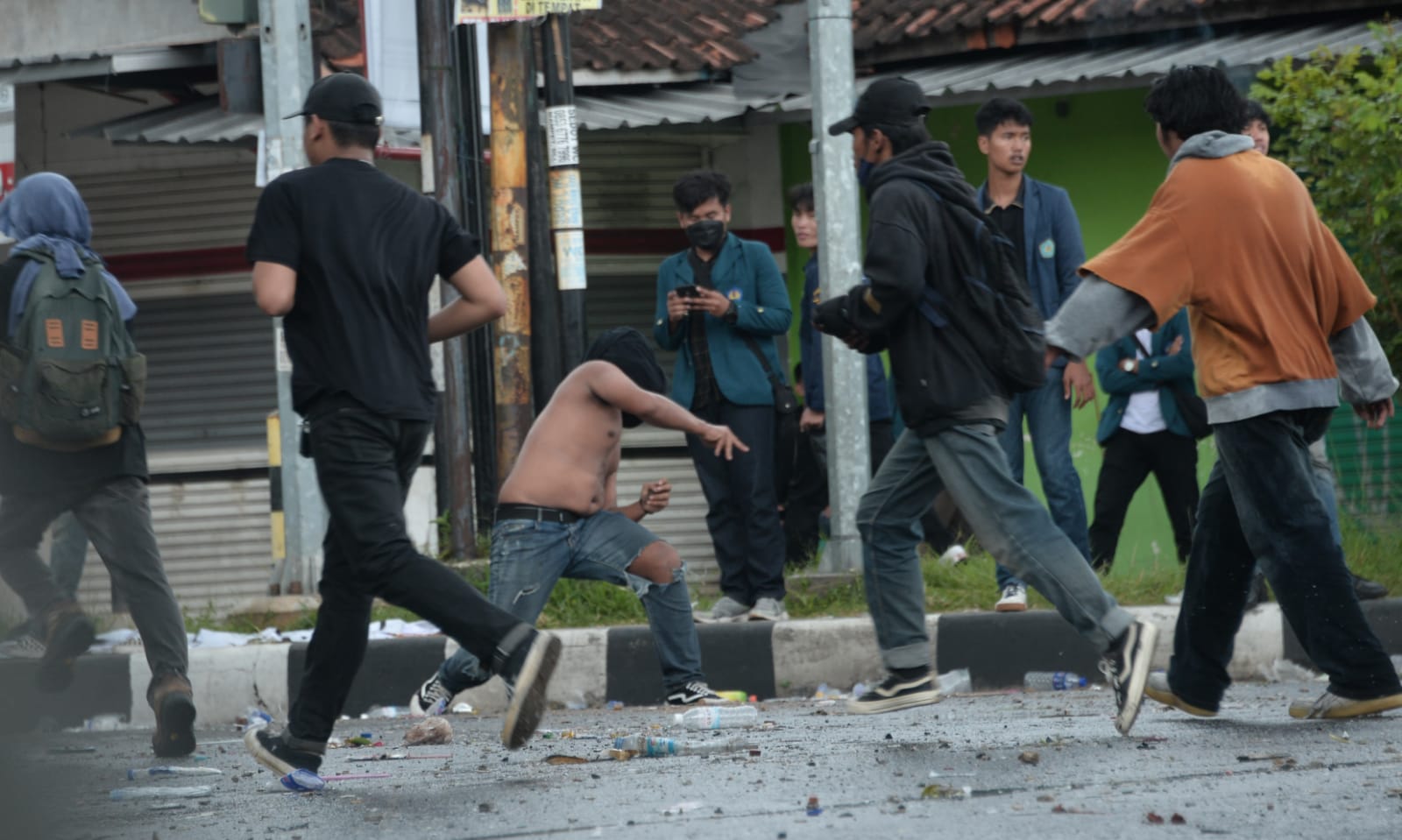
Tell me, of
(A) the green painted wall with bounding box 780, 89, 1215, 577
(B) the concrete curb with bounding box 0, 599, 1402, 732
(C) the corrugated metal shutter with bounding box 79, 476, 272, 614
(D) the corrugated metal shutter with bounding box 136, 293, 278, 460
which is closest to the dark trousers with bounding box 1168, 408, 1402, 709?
(B) the concrete curb with bounding box 0, 599, 1402, 732

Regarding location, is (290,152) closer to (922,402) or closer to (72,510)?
(72,510)

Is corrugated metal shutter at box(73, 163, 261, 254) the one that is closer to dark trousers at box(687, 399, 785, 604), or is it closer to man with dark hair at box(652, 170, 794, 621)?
man with dark hair at box(652, 170, 794, 621)

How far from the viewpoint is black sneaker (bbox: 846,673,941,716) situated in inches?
210

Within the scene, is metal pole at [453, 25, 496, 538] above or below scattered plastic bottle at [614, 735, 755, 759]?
above

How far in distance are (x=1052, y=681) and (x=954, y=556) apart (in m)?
1.68

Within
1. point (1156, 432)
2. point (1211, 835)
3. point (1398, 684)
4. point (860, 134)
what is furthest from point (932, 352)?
point (1156, 432)

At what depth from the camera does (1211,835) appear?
3.47m

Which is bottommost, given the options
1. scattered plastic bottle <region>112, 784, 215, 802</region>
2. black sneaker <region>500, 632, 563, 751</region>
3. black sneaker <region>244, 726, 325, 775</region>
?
scattered plastic bottle <region>112, 784, 215, 802</region>

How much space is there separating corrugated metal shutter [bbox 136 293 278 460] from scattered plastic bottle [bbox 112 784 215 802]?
7528 millimetres

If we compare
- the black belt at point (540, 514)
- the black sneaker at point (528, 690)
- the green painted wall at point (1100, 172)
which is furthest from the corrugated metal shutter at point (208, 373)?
the black sneaker at point (528, 690)

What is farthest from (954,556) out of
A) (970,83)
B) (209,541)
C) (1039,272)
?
(209,541)

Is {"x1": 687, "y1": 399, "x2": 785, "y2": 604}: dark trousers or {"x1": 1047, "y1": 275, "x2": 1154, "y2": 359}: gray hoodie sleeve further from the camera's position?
{"x1": 687, "y1": 399, "x2": 785, "y2": 604}: dark trousers

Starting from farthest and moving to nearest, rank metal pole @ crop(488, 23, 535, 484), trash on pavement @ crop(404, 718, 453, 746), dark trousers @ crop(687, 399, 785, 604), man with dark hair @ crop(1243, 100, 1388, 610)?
1. metal pole @ crop(488, 23, 535, 484)
2. dark trousers @ crop(687, 399, 785, 604)
3. trash on pavement @ crop(404, 718, 453, 746)
4. man with dark hair @ crop(1243, 100, 1388, 610)

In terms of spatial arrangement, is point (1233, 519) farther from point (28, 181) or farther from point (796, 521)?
point (796, 521)
